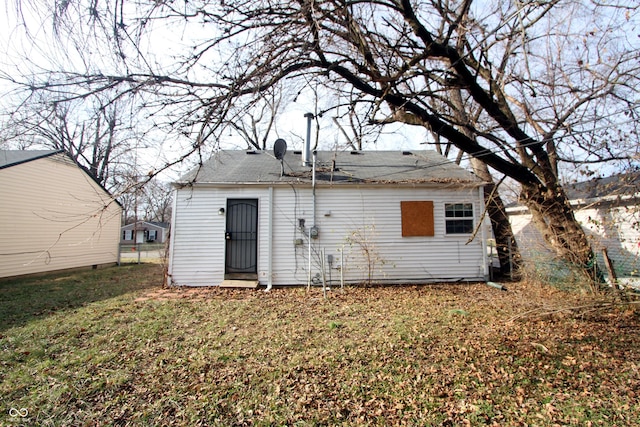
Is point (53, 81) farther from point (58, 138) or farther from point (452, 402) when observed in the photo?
point (452, 402)

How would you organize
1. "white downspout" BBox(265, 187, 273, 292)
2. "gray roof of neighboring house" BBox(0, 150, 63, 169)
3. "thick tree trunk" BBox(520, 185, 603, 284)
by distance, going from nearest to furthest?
1. "thick tree trunk" BBox(520, 185, 603, 284)
2. "white downspout" BBox(265, 187, 273, 292)
3. "gray roof of neighboring house" BBox(0, 150, 63, 169)

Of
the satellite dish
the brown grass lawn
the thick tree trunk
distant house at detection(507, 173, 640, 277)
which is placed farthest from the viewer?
the satellite dish

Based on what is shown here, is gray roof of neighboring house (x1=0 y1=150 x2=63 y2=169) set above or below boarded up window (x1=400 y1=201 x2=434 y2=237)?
above

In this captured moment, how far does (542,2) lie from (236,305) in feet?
24.0

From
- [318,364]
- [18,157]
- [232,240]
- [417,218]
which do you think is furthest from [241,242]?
[18,157]

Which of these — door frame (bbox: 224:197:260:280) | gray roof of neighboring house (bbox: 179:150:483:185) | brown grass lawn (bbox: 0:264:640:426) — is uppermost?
gray roof of neighboring house (bbox: 179:150:483:185)

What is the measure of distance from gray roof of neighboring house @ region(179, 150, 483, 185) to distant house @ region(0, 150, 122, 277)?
3611 millimetres

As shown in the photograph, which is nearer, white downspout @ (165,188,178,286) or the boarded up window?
white downspout @ (165,188,178,286)

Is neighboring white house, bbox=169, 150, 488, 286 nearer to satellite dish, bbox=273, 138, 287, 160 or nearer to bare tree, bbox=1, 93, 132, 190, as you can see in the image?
satellite dish, bbox=273, 138, 287, 160

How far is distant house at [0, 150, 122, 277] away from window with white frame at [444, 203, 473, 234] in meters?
10.1

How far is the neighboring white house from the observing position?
824cm

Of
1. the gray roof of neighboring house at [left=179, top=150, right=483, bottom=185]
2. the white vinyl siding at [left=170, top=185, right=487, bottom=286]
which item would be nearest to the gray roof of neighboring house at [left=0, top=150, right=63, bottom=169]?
the gray roof of neighboring house at [left=179, top=150, right=483, bottom=185]

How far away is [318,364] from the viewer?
3.56m

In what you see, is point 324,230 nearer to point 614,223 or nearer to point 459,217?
point 459,217
